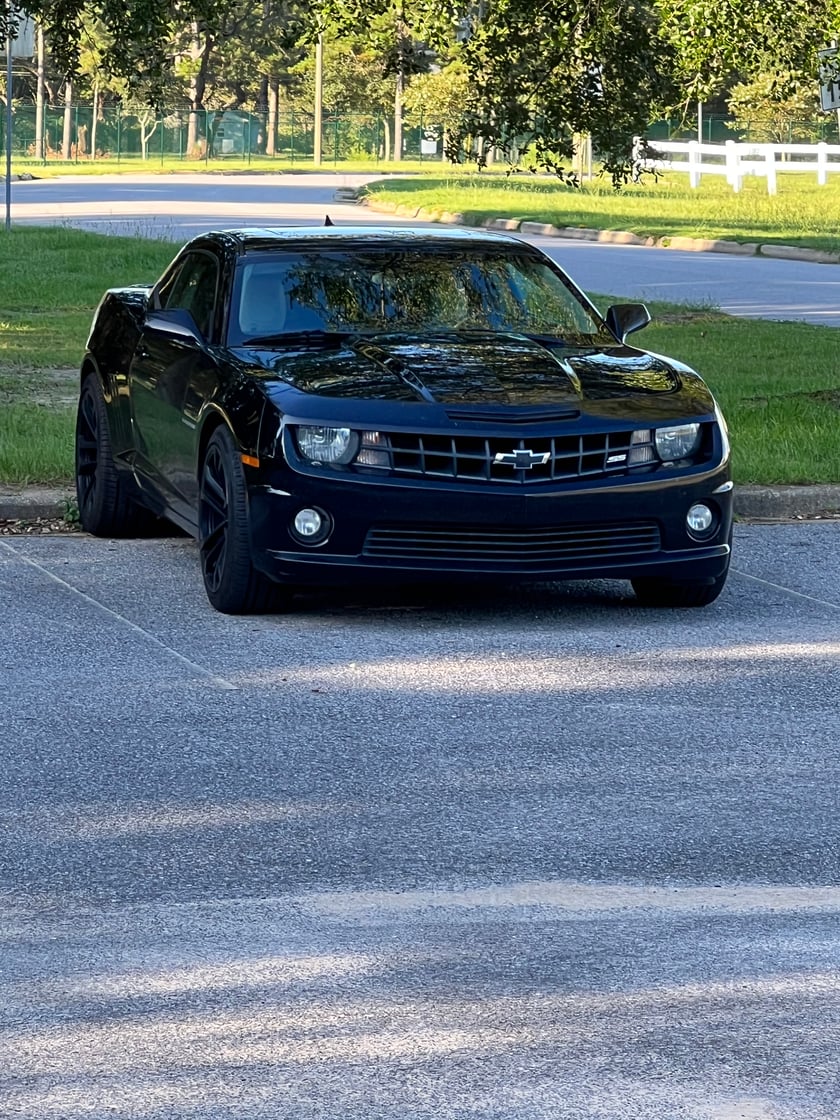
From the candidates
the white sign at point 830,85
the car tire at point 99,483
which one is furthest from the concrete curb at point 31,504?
the white sign at point 830,85

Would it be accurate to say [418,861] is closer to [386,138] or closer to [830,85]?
[830,85]

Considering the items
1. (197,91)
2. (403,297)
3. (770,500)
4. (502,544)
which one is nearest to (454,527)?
(502,544)

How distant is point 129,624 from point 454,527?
135 cm

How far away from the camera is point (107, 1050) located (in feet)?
13.5

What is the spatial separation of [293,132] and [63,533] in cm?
9296

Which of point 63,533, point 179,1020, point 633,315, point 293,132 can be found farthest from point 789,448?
point 293,132

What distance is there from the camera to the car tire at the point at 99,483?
10.2 metres

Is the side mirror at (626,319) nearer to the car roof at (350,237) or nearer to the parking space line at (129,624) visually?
the car roof at (350,237)

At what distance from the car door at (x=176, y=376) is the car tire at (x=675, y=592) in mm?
1899

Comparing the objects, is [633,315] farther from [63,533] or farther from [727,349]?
[727,349]

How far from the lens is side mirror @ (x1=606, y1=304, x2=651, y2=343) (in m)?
9.41

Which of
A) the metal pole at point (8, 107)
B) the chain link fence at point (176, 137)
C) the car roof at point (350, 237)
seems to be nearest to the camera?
the car roof at point (350, 237)

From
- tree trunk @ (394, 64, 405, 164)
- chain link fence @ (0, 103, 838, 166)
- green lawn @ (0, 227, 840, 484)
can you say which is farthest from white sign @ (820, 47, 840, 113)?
tree trunk @ (394, 64, 405, 164)

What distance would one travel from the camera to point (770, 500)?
11.1m
